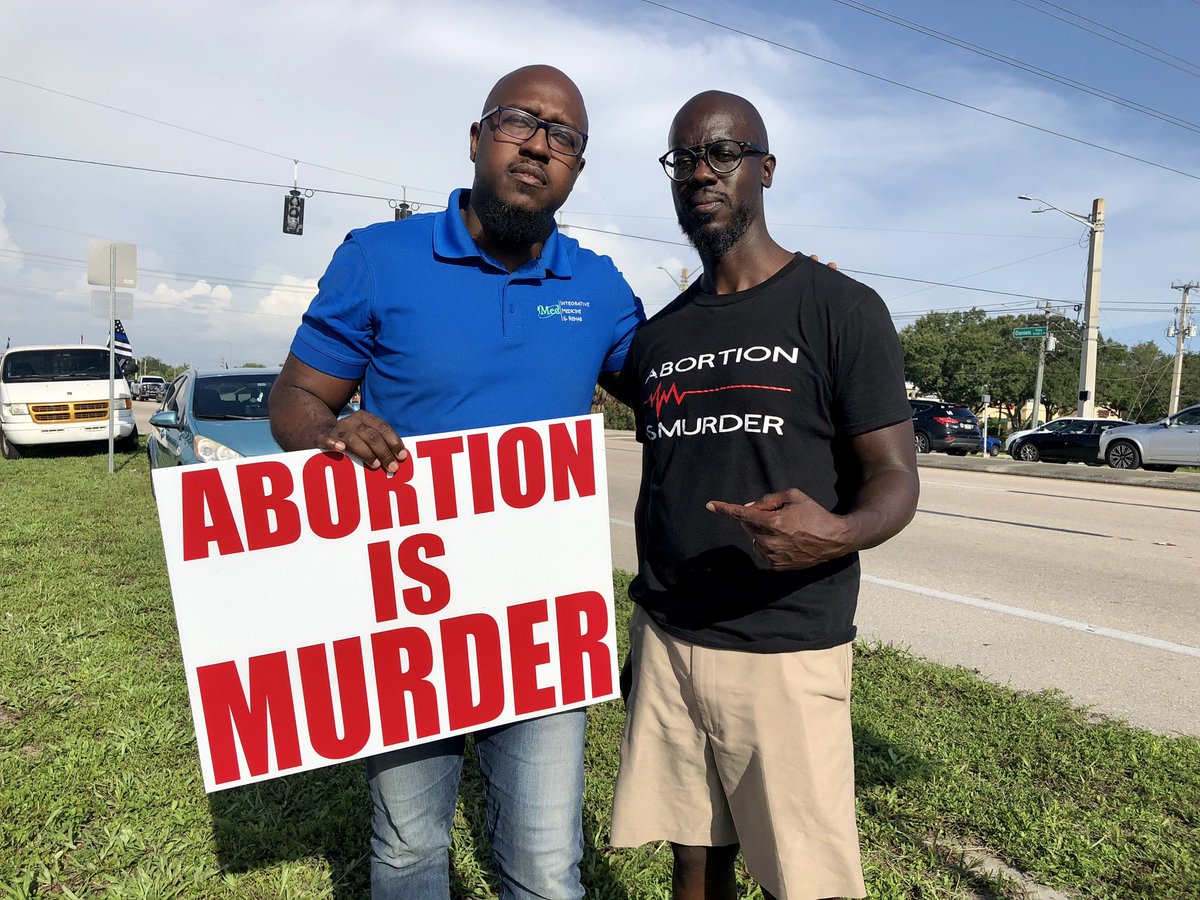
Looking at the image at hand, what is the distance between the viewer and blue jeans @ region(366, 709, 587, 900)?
1.99 metres

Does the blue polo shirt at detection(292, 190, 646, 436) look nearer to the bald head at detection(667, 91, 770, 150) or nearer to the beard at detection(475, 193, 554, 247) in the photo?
the beard at detection(475, 193, 554, 247)

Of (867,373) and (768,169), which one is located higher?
(768,169)

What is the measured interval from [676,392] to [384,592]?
2.68 ft

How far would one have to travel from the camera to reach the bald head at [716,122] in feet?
6.93

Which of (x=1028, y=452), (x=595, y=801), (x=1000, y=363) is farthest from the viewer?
(x=1000, y=363)

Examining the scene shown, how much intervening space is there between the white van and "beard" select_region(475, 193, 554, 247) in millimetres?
14575

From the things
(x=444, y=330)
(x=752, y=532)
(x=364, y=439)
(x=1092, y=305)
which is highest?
(x=1092, y=305)

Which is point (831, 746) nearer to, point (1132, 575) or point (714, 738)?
point (714, 738)

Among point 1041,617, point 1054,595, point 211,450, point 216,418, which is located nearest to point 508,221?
point 1041,617

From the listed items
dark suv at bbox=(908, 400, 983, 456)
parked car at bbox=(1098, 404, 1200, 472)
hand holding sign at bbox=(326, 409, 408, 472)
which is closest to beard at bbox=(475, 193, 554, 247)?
hand holding sign at bbox=(326, 409, 408, 472)

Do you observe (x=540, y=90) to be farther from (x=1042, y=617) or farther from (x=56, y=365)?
(x=56, y=365)

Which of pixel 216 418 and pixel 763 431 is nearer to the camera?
pixel 763 431

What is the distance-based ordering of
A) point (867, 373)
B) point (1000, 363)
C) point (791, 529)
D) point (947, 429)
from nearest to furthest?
point (791, 529) → point (867, 373) → point (947, 429) → point (1000, 363)

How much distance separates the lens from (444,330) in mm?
1948
